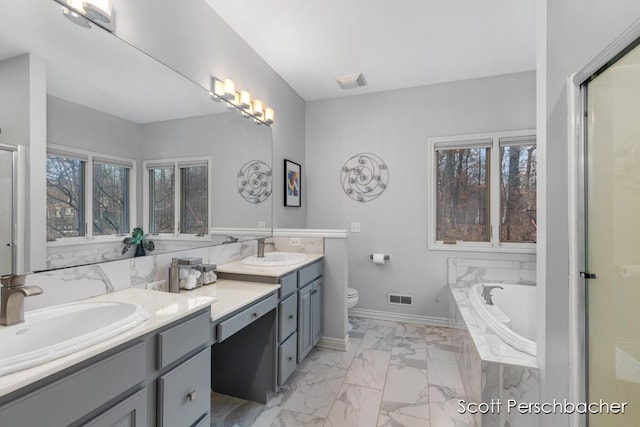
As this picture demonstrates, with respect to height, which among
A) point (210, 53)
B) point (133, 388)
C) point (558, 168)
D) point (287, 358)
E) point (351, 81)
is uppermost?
point (351, 81)

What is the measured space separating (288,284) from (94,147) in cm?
132

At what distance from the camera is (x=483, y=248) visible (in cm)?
292

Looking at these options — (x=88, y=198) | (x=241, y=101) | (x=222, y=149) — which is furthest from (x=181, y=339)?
(x=241, y=101)

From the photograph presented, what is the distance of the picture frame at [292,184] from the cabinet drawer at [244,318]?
1.49 meters

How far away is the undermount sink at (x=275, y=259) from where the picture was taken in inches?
82.2

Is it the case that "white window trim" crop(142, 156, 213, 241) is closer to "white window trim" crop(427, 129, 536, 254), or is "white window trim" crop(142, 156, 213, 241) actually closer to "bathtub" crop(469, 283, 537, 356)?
"bathtub" crop(469, 283, 537, 356)

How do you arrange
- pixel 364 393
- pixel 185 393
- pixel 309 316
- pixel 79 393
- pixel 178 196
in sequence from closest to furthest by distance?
pixel 79 393
pixel 185 393
pixel 178 196
pixel 364 393
pixel 309 316

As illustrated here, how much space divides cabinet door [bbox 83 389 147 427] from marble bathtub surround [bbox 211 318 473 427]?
34.5 inches

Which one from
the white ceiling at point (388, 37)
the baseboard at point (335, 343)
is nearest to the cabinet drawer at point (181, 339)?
the baseboard at point (335, 343)

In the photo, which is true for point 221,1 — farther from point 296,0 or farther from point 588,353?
point 588,353

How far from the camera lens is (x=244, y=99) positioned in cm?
231

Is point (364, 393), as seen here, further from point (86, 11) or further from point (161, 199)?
point (86, 11)

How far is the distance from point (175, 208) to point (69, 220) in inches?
20.5

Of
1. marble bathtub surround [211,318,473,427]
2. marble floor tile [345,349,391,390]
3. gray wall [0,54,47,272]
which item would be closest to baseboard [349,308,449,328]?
marble bathtub surround [211,318,473,427]
